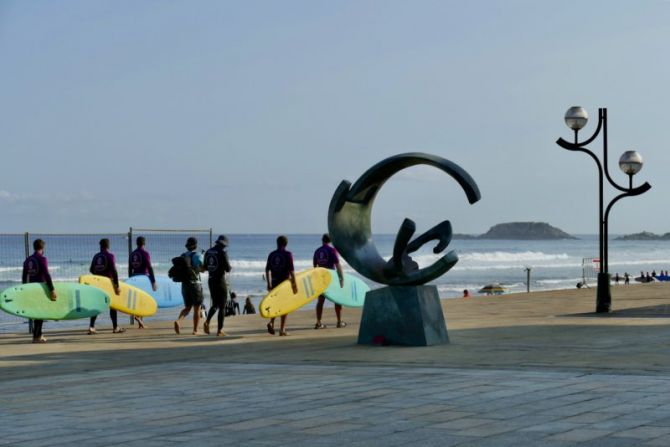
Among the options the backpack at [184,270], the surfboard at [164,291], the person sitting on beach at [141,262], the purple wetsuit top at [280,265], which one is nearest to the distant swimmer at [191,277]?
the backpack at [184,270]

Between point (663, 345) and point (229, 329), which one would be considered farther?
point (229, 329)

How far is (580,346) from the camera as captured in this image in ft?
47.1

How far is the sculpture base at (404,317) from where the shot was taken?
592 inches

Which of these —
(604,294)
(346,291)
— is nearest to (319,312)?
(346,291)

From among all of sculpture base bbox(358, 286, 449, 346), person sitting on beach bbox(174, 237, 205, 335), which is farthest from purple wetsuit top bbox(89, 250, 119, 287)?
sculpture base bbox(358, 286, 449, 346)

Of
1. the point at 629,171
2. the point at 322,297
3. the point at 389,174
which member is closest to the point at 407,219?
the point at 389,174

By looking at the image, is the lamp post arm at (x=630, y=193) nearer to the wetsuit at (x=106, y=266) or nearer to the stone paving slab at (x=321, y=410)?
the wetsuit at (x=106, y=266)

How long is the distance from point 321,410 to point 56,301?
9888mm

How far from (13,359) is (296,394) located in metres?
5.78

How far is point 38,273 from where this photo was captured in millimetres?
17594

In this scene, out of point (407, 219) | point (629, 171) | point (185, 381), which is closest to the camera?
point (185, 381)

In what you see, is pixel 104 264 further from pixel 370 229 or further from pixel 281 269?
pixel 370 229

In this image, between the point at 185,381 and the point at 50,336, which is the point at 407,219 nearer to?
the point at 185,381

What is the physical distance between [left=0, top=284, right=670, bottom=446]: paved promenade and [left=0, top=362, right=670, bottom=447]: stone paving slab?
0.02 meters
